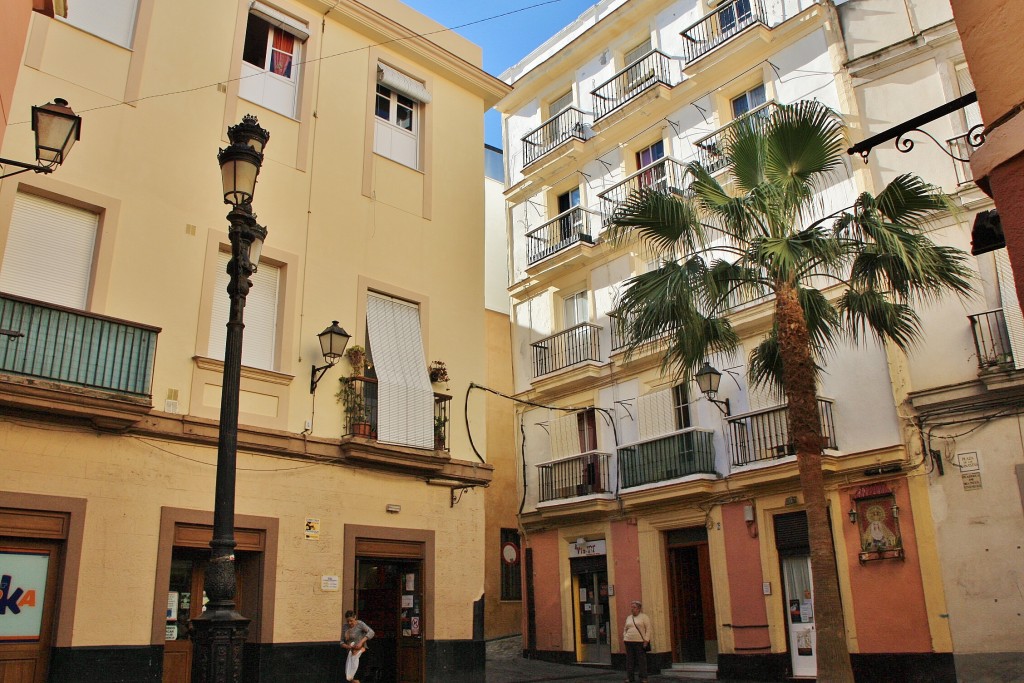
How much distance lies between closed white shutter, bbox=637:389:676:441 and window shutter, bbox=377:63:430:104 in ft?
30.2

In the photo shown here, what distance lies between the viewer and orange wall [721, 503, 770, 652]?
1783cm

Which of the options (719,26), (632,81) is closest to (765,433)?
(719,26)

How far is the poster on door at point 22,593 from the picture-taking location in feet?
30.4

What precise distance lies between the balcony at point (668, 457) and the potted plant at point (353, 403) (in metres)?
9.03

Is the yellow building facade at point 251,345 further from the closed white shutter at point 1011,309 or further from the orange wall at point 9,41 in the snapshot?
the closed white shutter at point 1011,309

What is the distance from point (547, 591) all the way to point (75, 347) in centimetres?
1554

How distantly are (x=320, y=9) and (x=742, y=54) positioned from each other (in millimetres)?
10846

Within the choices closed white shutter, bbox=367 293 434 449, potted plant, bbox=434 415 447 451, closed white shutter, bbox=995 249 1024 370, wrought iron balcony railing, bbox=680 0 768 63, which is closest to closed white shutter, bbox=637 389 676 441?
closed white shutter, bbox=995 249 1024 370

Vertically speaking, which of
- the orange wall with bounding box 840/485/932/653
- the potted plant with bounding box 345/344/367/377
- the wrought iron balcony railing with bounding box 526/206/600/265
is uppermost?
the wrought iron balcony railing with bounding box 526/206/600/265

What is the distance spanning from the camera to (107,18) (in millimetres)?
11664

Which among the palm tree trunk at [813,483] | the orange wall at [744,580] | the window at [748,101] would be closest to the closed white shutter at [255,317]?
the palm tree trunk at [813,483]

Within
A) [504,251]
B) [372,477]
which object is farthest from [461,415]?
[504,251]

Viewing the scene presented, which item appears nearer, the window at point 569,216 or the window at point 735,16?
the window at point 735,16

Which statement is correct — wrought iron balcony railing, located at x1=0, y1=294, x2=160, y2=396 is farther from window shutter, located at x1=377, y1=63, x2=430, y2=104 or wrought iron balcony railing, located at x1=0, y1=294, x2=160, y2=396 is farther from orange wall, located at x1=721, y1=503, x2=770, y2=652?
orange wall, located at x1=721, y1=503, x2=770, y2=652
